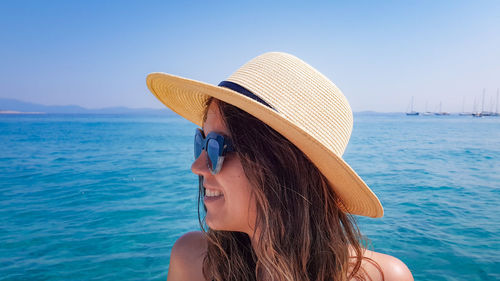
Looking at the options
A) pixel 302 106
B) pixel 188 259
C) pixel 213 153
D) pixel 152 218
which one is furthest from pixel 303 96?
pixel 152 218

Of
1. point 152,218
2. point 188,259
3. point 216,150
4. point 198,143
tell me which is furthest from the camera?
point 152,218

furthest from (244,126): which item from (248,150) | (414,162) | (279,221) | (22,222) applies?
(414,162)

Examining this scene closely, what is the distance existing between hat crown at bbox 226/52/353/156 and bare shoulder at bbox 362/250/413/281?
0.57 metres

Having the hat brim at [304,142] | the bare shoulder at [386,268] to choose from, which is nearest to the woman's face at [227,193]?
the hat brim at [304,142]

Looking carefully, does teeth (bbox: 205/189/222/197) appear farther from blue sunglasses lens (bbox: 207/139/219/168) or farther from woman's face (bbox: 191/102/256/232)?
blue sunglasses lens (bbox: 207/139/219/168)

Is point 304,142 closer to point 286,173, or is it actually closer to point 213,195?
point 286,173

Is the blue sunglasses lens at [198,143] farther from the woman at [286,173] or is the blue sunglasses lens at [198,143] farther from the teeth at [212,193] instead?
the teeth at [212,193]

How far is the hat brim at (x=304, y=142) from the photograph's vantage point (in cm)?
108

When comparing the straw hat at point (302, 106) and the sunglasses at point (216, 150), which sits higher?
the straw hat at point (302, 106)

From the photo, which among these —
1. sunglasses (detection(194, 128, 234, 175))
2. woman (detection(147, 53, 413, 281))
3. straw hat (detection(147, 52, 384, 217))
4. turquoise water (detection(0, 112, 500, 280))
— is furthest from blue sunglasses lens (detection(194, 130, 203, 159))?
turquoise water (detection(0, 112, 500, 280))

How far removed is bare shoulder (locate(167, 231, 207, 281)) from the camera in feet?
5.29

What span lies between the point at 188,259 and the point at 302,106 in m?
1.04

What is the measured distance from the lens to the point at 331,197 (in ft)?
4.61

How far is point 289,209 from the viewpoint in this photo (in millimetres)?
1299
